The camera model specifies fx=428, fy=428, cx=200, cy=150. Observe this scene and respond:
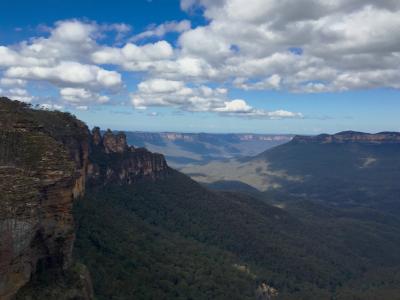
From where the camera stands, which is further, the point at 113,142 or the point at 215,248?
the point at 113,142

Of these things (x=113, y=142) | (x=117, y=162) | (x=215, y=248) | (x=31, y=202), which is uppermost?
(x=113, y=142)

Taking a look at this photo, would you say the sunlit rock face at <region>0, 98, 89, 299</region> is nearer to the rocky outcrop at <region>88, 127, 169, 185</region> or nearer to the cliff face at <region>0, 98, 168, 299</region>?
the cliff face at <region>0, 98, 168, 299</region>

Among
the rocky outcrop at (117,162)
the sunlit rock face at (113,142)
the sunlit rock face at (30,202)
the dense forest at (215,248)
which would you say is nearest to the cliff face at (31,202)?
the sunlit rock face at (30,202)

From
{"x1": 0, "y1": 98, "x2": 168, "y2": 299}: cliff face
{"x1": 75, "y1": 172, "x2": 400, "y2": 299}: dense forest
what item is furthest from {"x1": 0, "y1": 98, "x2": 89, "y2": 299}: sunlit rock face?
{"x1": 75, "y1": 172, "x2": 400, "y2": 299}: dense forest

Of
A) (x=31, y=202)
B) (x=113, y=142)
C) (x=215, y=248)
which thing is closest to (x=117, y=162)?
(x=113, y=142)

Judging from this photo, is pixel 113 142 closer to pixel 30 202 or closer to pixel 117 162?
pixel 117 162

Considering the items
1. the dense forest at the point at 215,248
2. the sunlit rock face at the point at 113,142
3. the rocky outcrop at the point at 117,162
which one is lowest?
the dense forest at the point at 215,248

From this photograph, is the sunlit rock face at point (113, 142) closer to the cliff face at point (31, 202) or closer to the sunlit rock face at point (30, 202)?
the cliff face at point (31, 202)

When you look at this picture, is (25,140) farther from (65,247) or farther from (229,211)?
(229,211)

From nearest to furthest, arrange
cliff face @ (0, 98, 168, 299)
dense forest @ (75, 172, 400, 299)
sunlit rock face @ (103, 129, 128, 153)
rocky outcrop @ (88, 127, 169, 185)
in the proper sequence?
cliff face @ (0, 98, 168, 299)
dense forest @ (75, 172, 400, 299)
rocky outcrop @ (88, 127, 169, 185)
sunlit rock face @ (103, 129, 128, 153)

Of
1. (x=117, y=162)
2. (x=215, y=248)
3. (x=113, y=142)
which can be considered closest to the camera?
(x=215, y=248)

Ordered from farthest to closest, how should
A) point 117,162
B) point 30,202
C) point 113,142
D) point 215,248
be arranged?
1. point 113,142
2. point 117,162
3. point 215,248
4. point 30,202
